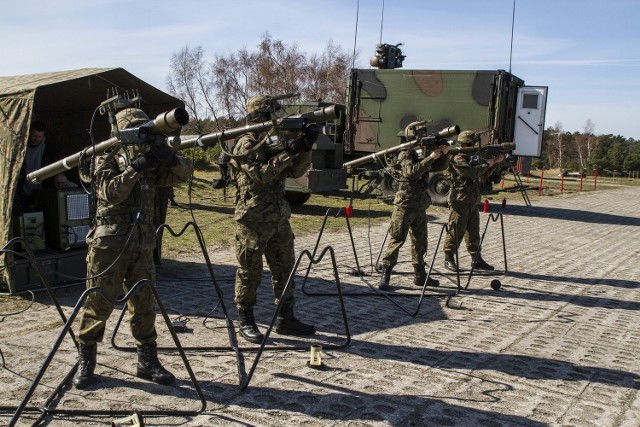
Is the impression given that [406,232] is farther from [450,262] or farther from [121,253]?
[121,253]

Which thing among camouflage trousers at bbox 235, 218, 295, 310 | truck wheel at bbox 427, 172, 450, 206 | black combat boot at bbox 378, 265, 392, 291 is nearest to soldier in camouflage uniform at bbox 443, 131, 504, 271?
black combat boot at bbox 378, 265, 392, 291

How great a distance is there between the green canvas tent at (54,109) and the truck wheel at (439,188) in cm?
947

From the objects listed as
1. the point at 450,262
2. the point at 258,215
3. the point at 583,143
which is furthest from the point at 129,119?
the point at 583,143

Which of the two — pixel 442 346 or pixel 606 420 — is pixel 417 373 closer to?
pixel 442 346

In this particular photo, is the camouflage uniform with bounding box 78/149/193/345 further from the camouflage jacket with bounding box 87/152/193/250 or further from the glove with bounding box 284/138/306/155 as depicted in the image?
the glove with bounding box 284/138/306/155

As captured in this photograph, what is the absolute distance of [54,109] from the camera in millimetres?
8297

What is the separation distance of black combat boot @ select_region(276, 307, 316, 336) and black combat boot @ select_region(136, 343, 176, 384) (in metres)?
1.44

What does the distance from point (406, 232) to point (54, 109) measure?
4.98 metres

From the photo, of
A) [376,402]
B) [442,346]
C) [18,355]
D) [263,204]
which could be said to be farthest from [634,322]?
[18,355]

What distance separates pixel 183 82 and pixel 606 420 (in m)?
41.0

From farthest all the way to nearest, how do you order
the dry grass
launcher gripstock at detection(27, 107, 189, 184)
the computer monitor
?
1. the dry grass
2. the computer monitor
3. launcher gripstock at detection(27, 107, 189, 184)

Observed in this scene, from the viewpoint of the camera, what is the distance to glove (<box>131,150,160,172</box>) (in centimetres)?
411

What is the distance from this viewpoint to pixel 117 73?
23.2 ft

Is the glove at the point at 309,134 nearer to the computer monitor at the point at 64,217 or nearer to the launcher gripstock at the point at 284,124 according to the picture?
the launcher gripstock at the point at 284,124
